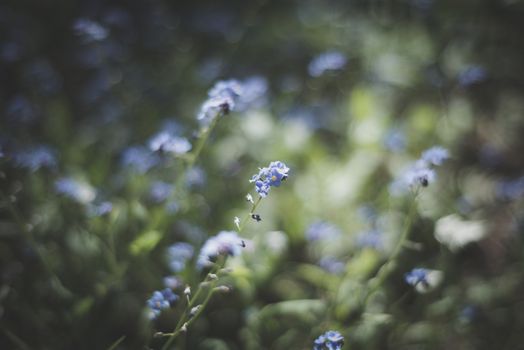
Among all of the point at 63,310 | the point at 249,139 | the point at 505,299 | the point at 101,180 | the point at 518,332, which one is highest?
the point at 249,139

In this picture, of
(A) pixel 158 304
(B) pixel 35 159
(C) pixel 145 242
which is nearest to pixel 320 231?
(C) pixel 145 242

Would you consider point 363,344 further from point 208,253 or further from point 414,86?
point 414,86

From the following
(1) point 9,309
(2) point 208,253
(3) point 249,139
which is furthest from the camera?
(3) point 249,139

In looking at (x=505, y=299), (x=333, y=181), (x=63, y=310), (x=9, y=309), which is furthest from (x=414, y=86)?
(x=9, y=309)

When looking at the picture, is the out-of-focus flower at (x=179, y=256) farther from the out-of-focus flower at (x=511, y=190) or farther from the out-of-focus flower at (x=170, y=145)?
the out-of-focus flower at (x=511, y=190)

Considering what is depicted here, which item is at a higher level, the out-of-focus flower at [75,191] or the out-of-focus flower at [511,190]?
the out-of-focus flower at [511,190]

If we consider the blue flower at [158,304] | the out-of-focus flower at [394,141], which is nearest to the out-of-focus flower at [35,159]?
the blue flower at [158,304]
